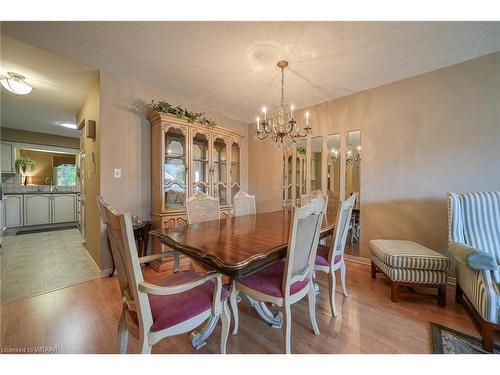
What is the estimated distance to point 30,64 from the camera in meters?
2.20

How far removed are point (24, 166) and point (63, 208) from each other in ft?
4.47

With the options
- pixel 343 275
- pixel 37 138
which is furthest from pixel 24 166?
pixel 343 275

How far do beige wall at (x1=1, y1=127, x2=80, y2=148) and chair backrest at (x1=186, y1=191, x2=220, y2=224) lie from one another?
5290mm

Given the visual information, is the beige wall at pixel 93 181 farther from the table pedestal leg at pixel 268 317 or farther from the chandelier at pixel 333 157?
the chandelier at pixel 333 157

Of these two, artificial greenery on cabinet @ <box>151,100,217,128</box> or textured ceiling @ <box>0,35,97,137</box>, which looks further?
artificial greenery on cabinet @ <box>151,100,217,128</box>

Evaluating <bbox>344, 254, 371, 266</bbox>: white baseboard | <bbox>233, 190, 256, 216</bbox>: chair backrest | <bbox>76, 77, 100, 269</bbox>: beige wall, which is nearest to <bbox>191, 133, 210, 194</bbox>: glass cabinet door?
<bbox>233, 190, 256, 216</bbox>: chair backrest

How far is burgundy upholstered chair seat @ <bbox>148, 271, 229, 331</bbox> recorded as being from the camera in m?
0.96

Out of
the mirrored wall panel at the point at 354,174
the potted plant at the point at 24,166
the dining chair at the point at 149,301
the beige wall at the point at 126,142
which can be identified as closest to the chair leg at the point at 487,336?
the mirrored wall panel at the point at 354,174

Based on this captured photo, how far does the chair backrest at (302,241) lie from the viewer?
1107 mm

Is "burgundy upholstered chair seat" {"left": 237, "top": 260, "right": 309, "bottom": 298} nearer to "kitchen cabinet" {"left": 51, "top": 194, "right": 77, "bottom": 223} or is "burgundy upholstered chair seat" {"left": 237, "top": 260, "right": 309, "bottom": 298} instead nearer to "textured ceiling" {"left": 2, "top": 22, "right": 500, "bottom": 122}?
"textured ceiling" {"left": 2, "top": 22, "right": 500, "bottom": 122}

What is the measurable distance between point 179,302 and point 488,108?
3.37 meters

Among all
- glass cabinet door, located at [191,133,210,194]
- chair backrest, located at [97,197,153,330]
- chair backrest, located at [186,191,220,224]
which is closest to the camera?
chair backrest, located at [97,197,153,330]
